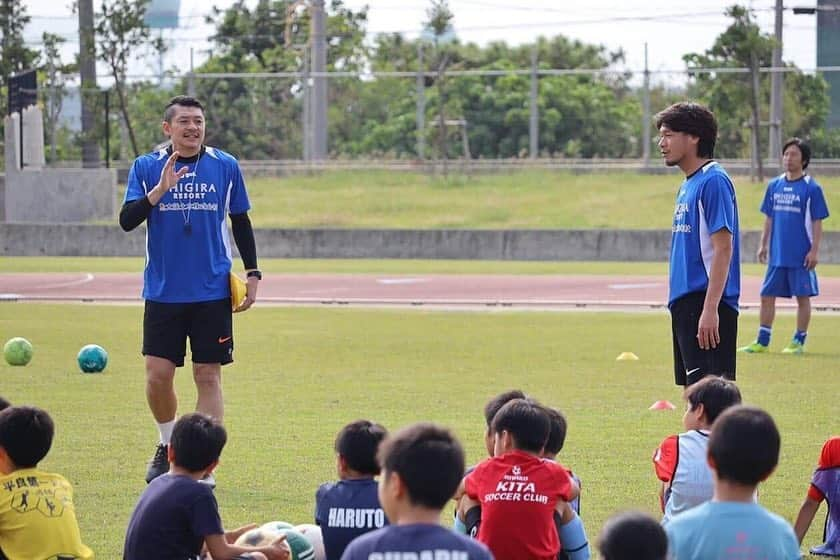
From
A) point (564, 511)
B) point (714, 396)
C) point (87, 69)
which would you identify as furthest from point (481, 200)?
point (564, 511)

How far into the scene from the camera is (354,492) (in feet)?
19.1

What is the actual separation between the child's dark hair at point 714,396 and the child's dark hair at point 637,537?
1961 millimetres

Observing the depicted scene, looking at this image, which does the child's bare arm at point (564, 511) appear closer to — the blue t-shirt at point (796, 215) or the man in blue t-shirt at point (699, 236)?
the man in blue t-shirt at point (699, 236)

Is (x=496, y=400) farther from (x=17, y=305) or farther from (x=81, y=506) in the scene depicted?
(x=17, y=305)

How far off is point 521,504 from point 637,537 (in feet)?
5.40

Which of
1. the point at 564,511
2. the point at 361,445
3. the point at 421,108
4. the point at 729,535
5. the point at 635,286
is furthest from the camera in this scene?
the point at 421,108

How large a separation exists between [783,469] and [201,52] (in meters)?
38.3

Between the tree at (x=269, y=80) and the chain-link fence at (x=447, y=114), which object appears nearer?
the chain-link fence at (x=447, y=114)

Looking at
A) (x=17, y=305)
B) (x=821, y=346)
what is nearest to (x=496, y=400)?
(x=821, y=346)

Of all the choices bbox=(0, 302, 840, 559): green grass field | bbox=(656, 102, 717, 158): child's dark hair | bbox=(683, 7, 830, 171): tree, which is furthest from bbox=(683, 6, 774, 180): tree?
bbox=(656, 102, 717, 158): child's dark hair

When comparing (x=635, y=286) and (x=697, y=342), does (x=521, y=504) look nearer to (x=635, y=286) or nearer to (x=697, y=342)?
(x=697, y=342)

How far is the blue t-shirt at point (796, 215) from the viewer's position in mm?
16328

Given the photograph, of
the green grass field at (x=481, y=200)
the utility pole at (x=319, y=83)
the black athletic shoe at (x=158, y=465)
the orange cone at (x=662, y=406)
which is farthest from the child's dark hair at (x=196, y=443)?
the utility pole at (x=319, y=83)

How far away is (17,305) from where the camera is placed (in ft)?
71.3
